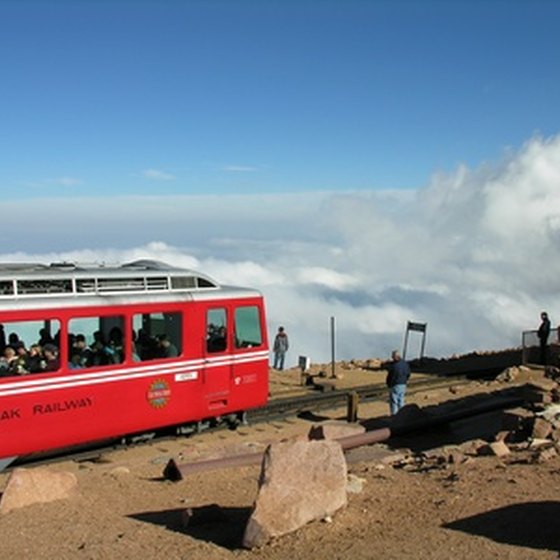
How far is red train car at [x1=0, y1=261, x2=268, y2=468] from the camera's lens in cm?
1156

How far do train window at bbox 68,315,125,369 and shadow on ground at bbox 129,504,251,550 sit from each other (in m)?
3.89

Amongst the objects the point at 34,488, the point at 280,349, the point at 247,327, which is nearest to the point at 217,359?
the point at 247,327

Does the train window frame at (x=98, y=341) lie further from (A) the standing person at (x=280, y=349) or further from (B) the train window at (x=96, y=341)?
(A) the standing person at (x=280, y=349)

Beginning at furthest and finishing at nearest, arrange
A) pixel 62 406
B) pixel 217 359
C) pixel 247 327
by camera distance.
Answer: pixel 247 327 → pixel 217 359 → pixel 62 406

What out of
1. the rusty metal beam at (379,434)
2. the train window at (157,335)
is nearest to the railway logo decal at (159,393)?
the train window at (157,335)

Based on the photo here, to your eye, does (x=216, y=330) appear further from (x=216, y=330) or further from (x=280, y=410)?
(x=280, y=410)

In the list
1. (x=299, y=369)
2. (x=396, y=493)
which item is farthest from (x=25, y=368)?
(x=299, y=369)

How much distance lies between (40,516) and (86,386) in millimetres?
3585

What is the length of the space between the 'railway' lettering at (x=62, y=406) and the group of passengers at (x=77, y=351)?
1.69 ft

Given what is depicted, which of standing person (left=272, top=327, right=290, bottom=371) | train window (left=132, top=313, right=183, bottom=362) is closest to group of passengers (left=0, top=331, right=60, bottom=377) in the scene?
train window (left=132, top=313, right=183, bottom=362)

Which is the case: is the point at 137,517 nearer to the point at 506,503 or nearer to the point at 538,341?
the point at 506,503

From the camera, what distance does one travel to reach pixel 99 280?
12.8 metres

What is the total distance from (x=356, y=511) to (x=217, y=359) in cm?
644

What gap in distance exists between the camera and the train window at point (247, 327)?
14.9 metres
